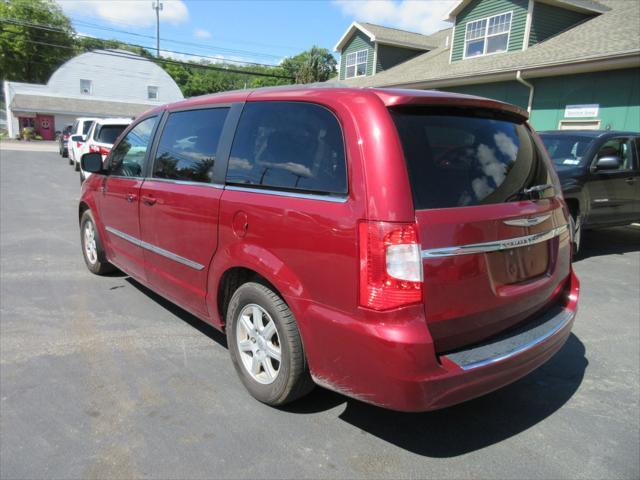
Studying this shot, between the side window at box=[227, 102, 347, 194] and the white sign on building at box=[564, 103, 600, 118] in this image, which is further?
the white sign on building at box=[564, 103, 600, 118]

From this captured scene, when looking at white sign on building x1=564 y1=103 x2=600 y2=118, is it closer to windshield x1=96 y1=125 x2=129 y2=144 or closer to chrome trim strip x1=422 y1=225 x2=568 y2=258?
chrome trim strip x1=422 y1=225 x2=568 y2=258

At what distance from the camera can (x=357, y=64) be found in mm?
22656

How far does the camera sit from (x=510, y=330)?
2676 mm

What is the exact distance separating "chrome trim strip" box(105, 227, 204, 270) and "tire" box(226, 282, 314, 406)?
0.51m

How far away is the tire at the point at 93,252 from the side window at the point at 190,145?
5.63 feet

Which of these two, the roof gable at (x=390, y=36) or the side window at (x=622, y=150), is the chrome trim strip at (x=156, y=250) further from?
the roof gable at (x=390, y=36)

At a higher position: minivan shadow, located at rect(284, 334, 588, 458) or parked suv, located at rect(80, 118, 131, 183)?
parked suv, located at rect(80, 118, 131, 183)

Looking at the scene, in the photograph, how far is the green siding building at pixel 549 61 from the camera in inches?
448

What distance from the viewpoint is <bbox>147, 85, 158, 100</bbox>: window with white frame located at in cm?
5203

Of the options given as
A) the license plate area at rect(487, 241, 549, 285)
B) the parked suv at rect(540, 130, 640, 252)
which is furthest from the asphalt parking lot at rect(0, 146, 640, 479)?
the parked suv at rect(540, 130, 640, 252)

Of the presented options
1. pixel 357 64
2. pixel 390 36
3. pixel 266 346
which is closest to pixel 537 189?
pixel 266 346

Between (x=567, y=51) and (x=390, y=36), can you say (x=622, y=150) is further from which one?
(x=390, y=36)

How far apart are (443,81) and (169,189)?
13.4m

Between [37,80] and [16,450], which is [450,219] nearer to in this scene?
[16,450]
